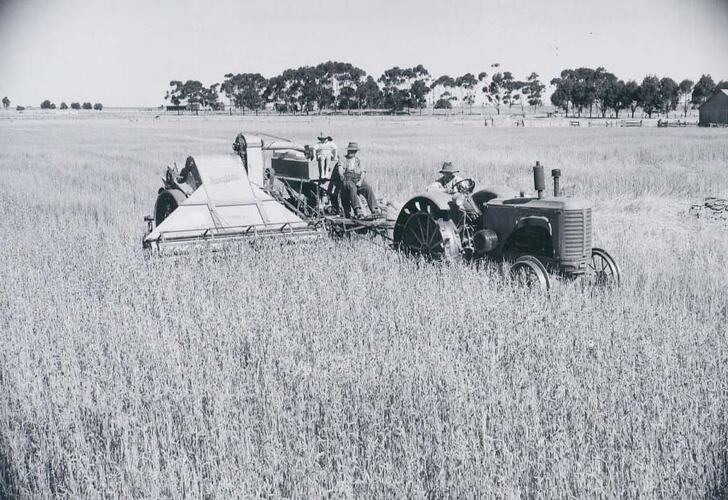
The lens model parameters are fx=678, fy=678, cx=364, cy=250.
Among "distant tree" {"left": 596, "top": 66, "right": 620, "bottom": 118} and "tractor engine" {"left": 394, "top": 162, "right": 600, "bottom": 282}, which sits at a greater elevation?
"distant tree" {"left": 596, "top": 66, "right": 620, "bottom": 118}

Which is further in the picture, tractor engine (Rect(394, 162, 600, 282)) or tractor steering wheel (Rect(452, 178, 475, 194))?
tractor steering wheel (Rect(452, 178, 475, 194))

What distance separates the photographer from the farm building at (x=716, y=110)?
54344 millimetres

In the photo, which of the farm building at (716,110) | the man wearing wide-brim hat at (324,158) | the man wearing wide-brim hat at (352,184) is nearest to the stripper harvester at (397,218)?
the man wearing wide-brim hat at (324,158)

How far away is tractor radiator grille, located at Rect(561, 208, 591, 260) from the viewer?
6504 mm

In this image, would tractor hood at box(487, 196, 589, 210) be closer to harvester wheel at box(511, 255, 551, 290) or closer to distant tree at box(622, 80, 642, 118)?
harvester wheel at box(511, 255, 551, 290)

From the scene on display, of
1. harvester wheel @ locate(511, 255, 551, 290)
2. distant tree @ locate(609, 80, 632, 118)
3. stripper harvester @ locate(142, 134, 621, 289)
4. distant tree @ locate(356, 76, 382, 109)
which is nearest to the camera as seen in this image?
harvester wheel @ locate(511, 255, 551, 290)

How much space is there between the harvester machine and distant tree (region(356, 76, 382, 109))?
9578 centimetres

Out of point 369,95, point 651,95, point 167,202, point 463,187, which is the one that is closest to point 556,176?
point 463,187

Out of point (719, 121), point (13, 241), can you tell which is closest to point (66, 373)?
point (13, 241)

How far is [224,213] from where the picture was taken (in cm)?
928

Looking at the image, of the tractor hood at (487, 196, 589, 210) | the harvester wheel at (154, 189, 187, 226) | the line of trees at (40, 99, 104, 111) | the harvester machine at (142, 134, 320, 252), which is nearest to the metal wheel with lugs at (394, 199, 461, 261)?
the tractor hood at (487, 196, 589, 210)

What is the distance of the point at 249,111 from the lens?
11869 centimetres

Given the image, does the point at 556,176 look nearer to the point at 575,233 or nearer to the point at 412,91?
the point at 575,233

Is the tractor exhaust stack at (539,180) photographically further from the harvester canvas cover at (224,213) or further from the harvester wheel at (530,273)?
the harvester canvas cover at (224,213)
